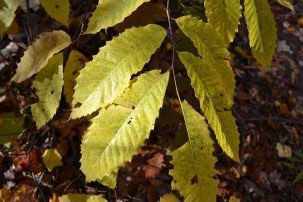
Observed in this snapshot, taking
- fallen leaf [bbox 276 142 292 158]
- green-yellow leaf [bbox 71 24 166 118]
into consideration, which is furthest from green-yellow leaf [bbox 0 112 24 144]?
fallen leaf [bbox 276 142 292 158]

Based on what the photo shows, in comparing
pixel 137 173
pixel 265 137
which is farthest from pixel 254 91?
pixel 137 173

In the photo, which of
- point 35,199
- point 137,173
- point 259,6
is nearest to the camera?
point 259,6

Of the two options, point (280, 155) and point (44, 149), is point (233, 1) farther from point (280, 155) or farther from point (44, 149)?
point (280, 155)

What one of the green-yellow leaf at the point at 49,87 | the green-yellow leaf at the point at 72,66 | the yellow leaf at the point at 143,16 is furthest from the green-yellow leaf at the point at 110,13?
the yellow leaf at the point at 143,16

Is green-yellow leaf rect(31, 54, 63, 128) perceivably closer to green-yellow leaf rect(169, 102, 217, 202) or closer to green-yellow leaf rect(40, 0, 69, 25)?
green-yellow leaf rect(40, 0, 69, 25)

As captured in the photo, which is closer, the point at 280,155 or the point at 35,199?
the point at 35,199

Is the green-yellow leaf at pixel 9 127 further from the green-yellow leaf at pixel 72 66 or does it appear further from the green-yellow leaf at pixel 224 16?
the green-yellow leaf at pixel 224 16

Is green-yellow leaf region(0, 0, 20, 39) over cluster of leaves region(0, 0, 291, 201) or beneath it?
over
